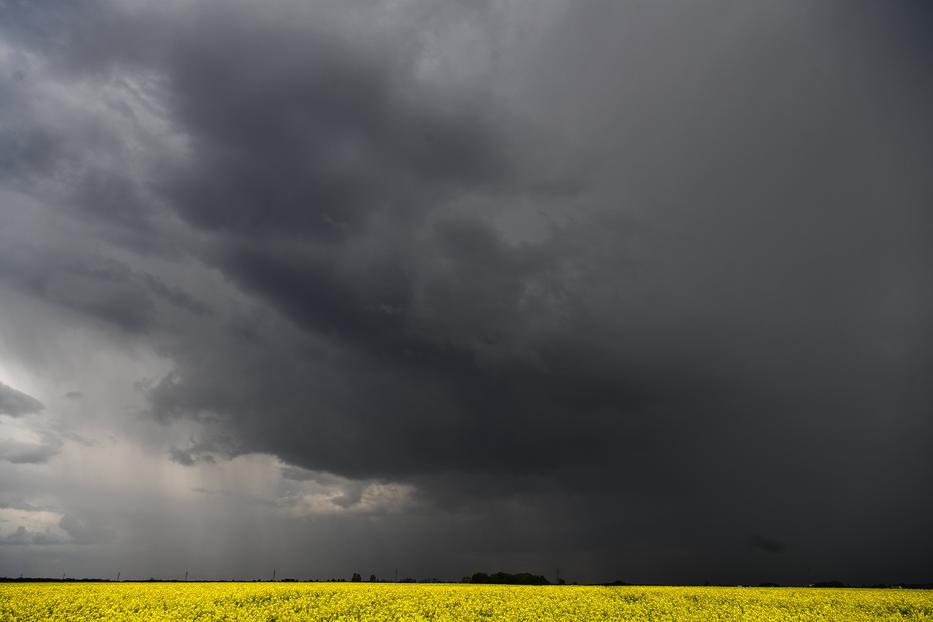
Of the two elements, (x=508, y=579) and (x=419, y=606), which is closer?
(x=419, y=606)

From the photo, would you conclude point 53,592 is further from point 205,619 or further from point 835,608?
point 835,608

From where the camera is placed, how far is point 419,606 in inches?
1732

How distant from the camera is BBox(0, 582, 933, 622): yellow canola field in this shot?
4047 cm

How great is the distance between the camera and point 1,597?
48.2 m

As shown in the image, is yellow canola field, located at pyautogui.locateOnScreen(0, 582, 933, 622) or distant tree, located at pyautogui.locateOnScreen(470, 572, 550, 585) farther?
distant tree, located at pyautogui.locateOnScreen(470, 572, 550, 585)

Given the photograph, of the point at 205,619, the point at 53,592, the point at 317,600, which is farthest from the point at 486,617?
the point at 53,592

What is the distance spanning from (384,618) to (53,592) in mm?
37079

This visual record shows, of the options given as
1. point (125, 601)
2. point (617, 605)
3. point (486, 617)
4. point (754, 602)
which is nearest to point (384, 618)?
point (486, 617)

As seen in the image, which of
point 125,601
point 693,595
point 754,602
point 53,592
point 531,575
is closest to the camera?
point 125,601

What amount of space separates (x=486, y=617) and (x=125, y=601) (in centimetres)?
3287

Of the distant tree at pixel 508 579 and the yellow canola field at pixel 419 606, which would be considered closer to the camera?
the yellow canola field at pixel 419 606

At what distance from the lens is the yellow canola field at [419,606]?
40.5 m

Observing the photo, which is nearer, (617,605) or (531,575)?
(617,605)

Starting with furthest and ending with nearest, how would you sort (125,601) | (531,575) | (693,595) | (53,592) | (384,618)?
1. (531,575)
2. (693,595)
3. (53,592)
4. (125,601)
5. (384,618)
